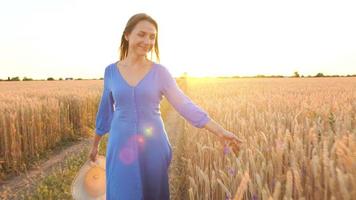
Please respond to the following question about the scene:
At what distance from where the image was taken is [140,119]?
245cm

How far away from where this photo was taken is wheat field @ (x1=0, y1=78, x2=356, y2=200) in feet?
5.23

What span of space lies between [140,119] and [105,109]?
0.51 m

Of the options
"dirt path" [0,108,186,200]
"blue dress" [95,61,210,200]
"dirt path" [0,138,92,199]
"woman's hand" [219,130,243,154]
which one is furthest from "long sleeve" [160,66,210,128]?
"dirt path" [0,138,92,199]

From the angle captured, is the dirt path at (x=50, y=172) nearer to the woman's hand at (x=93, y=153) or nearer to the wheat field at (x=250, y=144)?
the wheat field at (x=250, y=144)

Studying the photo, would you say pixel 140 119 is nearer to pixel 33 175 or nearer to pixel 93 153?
pixel 93 153

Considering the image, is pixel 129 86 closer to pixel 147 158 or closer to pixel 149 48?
pixel 149 48

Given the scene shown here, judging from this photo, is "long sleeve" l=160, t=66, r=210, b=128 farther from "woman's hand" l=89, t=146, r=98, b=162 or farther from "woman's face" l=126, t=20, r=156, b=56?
"woman's hand" l=89, t=146, r=98, b=162

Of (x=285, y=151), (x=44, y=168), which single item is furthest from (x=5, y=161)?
(x=285, y=151)

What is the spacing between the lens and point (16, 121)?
21.2 feet

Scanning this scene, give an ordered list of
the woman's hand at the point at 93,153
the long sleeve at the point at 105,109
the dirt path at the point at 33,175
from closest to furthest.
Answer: the long sleeve at the point at 105,109
the woman's hand at the point at 93,153
the dirt path at the point at 33,175

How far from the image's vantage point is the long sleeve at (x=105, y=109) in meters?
2.77

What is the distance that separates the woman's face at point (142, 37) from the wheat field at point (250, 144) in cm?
78

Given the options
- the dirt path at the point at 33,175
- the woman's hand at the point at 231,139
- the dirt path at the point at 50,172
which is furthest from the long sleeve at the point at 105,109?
the dirt path at the point at 33,175

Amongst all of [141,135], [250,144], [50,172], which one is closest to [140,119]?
[141,135]
